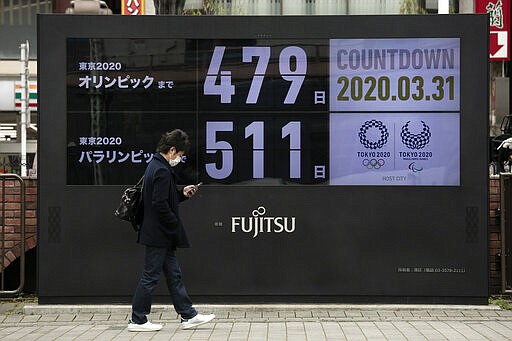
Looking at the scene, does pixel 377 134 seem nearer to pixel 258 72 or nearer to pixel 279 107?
pixel 279 107

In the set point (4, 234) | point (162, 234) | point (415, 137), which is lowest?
point (4, 234)

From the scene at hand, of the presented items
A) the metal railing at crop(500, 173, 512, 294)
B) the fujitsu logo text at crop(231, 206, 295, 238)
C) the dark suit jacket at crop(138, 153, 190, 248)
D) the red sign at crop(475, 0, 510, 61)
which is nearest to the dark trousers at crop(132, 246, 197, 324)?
the dark suit jacket at crop(138, 153, 190, 248)

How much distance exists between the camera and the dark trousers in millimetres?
8570

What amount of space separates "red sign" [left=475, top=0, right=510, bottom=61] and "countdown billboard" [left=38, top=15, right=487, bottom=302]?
11086 millimetres

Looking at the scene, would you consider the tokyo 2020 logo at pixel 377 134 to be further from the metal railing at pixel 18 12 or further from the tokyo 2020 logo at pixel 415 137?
the metal railing at pixel 18 12

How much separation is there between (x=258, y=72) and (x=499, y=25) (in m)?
12.0

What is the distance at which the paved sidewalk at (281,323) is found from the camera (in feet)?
27.3

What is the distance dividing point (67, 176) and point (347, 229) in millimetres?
3073

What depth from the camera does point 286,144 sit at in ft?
32.6

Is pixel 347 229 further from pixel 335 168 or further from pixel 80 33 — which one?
pixel 80 33

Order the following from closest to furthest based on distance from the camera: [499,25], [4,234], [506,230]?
1. [506,230]
2. [4,234]
3. [499,25]

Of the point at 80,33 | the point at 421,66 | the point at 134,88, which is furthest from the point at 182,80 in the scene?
the point at 421,66

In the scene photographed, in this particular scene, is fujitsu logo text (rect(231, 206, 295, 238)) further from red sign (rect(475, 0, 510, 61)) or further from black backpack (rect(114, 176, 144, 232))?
red sign (rect(475, 0, 510, 61))

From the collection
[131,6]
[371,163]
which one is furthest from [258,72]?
[131,6]
